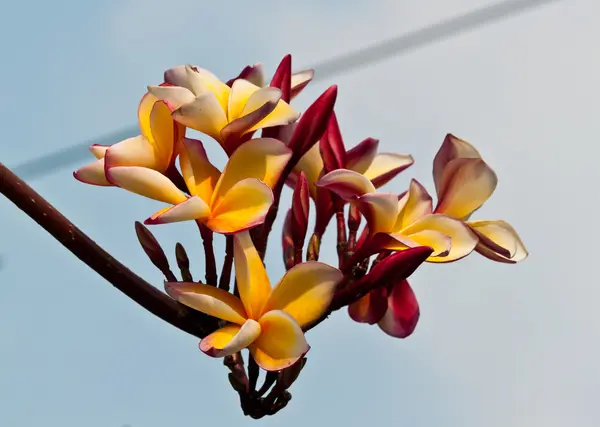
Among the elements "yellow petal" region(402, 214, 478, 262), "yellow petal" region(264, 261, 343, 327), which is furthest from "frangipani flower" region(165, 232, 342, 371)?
"yellow petal" region(402, 214, 478, 262)

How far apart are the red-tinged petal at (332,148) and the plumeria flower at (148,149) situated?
13 centimetres

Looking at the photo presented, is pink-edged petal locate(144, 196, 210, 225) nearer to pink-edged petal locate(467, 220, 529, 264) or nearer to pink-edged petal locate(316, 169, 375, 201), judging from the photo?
pink-edged petal locate(316, 169, 375, 201)

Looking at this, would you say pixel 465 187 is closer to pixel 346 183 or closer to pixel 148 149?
pixel 346 183

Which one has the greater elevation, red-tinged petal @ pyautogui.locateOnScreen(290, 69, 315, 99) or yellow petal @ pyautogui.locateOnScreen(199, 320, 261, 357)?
red-tinged petal @ pyautogui.locateOnScreen(290, 69, 315, 99)

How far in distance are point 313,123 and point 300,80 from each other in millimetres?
85

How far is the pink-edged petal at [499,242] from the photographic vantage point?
0.69m

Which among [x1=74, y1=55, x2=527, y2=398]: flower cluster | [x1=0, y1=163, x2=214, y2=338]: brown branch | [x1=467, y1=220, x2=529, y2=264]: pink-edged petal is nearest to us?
[x1=0, y1=163, x2=214, y2=338]: brown branch

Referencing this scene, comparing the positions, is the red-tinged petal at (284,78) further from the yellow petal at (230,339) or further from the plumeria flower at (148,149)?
the yellow petal at (230,339)

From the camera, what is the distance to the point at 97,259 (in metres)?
0.53

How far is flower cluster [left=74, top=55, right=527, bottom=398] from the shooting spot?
59 cm

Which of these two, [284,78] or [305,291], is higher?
[284,78]

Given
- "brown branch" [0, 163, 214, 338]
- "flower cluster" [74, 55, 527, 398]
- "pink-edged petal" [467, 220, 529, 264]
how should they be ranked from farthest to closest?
1. "pink-edged petal" [467, 220, 529, 264]
2. "flower cluster" [74, 55, 527, 398]
3. "brown branch" [0, 163, 214, 338]

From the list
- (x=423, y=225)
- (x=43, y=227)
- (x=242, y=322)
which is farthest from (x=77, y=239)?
(x=423, y=225)

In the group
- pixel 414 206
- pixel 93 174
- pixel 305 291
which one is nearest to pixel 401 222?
pixel 414 206
